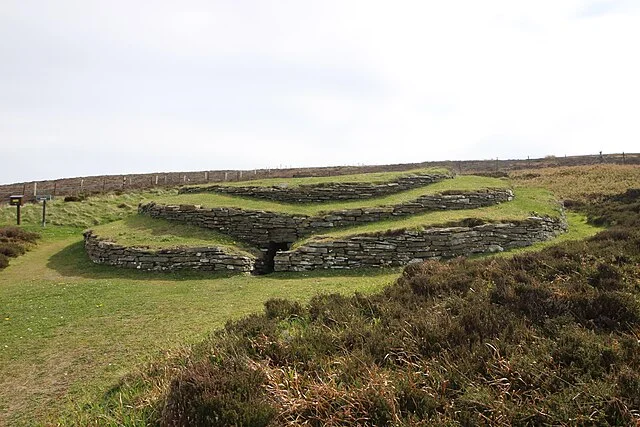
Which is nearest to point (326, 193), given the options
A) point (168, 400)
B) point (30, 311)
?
point (30, 311)

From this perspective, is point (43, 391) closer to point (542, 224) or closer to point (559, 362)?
point (559, 362)

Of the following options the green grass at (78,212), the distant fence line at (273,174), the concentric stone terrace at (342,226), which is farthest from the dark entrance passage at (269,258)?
the distant fence line at (273,174)

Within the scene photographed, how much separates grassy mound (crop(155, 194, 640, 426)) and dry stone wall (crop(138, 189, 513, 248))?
888 centimetres

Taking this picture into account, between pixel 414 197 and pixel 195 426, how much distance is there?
47.7 feet

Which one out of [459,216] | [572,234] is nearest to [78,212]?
[459,216]

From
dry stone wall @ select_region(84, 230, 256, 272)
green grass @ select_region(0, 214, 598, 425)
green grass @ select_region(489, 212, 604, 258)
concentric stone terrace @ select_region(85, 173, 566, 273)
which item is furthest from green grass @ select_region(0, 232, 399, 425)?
green grass @ select_region(489, 212, 604, 258)

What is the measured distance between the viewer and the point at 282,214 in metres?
16.3

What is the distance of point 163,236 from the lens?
621 inches

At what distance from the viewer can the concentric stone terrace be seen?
13.8 m

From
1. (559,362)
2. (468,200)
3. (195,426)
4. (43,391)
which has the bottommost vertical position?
(43,391)

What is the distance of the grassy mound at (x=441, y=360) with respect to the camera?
3.85 metres

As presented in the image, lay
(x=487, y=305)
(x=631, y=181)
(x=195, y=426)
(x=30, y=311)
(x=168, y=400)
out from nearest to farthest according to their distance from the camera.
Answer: (x=195, y=426) → (x=168, y=400) → (x=487, y=305) → (x=30, y=311) → (x=631, y=181)

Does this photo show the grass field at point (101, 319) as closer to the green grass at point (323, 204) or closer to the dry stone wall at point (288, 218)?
the dry stone wall at point (288, 218)

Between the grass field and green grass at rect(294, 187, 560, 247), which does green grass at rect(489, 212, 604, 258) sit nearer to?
the grass field
